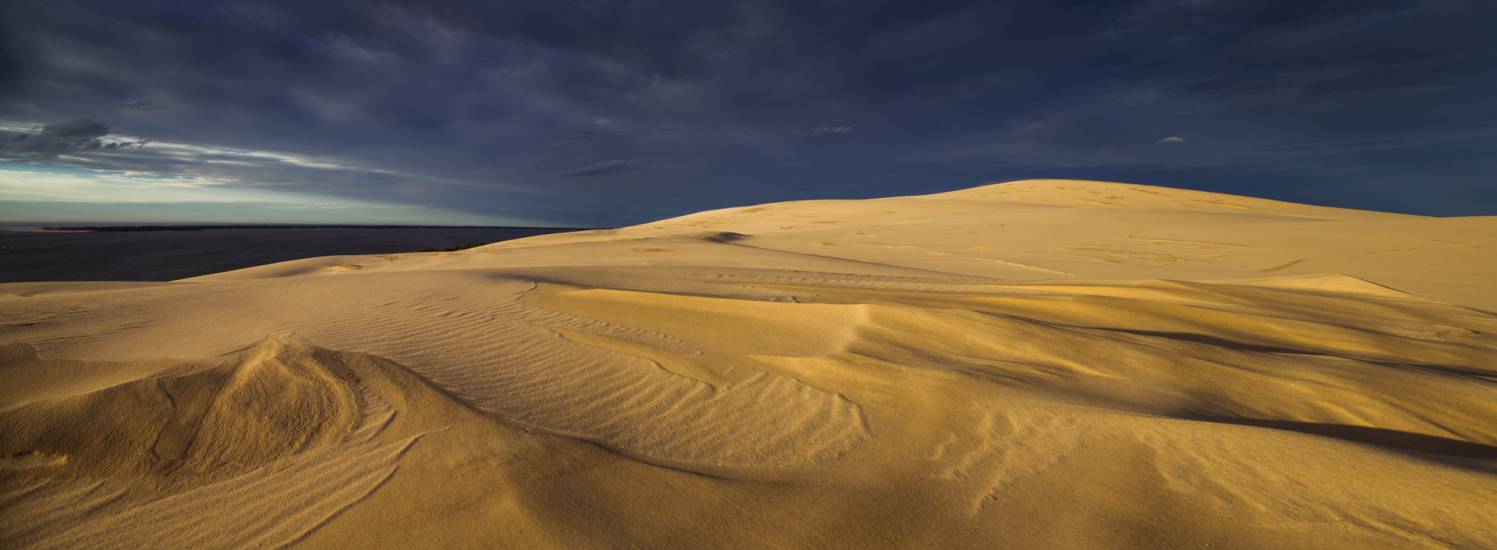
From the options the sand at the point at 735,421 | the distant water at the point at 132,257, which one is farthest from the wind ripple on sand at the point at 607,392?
the distant water at the point at 132,257

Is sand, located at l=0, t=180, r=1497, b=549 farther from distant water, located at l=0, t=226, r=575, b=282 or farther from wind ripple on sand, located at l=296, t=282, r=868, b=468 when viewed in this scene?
distant water, located at l=0, t=226, r=575, b=282

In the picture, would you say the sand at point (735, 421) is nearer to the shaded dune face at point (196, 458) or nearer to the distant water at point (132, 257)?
the shaded dune face at point (196, 458)

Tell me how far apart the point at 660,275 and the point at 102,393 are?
5.15m

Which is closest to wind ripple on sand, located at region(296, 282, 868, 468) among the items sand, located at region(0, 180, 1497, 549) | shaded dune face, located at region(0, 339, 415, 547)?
sand, located at region(0, 180, 1497, 549)

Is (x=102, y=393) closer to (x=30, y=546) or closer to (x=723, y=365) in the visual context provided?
(x=30, y=546)

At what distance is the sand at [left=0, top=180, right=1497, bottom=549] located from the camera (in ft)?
5.70

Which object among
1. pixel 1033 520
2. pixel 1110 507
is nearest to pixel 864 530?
pixel 1033 520

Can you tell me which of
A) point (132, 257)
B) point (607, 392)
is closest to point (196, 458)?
point (607, 392)

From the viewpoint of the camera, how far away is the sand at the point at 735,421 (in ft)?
5.70

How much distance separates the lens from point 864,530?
1726mm

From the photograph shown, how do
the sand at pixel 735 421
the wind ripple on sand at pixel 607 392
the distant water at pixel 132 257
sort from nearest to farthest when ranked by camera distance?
the sand at pixel 735 421 < the wind ripple on sand at pixel 607 392 < the distant water at pixel 132 257

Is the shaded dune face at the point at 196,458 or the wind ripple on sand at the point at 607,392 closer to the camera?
the shaded dune face at the point at 196,458

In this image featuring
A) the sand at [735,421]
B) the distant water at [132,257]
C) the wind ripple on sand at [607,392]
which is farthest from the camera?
the distant water at [132,257]

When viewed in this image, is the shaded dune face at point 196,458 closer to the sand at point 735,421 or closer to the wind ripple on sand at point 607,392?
the sand at point 735,421
